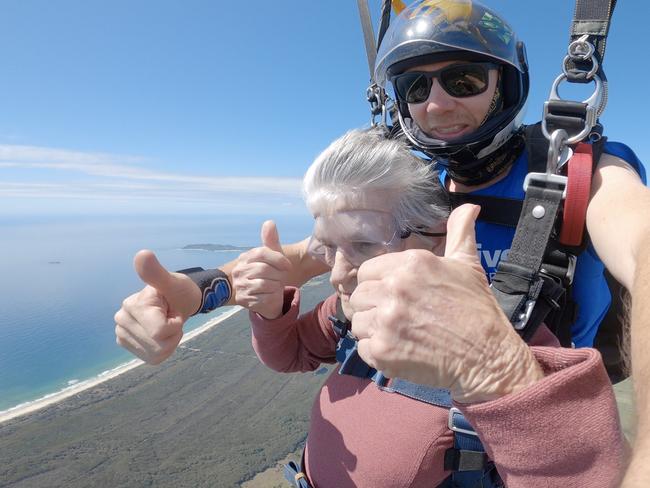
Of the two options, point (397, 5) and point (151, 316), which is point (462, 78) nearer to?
point (397, 5)

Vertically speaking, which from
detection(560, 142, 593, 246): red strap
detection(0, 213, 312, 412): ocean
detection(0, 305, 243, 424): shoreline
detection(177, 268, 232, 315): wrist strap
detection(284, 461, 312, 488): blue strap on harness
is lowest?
detection(0, 213, 312, 412): ocean

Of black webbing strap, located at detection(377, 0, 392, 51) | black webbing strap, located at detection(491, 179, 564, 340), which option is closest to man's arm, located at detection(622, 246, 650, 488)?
black webbing strap, located at detection(491, 179, 564, 340)

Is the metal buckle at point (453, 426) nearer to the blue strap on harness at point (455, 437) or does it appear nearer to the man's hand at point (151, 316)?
the blue strap on harness at point (455, 437)

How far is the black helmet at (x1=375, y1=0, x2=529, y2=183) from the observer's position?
56.6 inches

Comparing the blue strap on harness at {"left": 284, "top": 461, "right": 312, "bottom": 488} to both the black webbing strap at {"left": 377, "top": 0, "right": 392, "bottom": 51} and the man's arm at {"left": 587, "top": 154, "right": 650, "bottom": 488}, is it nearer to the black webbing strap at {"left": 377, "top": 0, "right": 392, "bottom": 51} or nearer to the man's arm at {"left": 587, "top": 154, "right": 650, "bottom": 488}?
the man's arm at {"left": 587, "top": 154, "right": 650, "bottom": 488}

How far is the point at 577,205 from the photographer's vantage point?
110 cm

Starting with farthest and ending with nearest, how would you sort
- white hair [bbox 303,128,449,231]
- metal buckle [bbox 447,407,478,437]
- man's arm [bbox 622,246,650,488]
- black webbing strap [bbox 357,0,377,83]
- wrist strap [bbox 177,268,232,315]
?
1. black webbing strap [bbox 357,0,377,83]
2. wrist strap [bbox 177,268,232,315]
3. white hair [bbox 303,128,449,231]
4. metal buckle [bbox 447,407,478,437]
5. man's arm [bbox 622,246,650,488]

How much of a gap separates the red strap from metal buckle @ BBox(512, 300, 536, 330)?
10.6 inches

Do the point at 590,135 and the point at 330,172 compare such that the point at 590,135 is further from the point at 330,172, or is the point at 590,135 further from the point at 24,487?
the point at 24,487

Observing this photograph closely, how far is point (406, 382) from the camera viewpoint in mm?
1352

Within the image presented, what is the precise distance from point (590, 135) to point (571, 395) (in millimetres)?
969

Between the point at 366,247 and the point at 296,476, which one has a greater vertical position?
the point at 366,247

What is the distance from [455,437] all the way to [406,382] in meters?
0.23

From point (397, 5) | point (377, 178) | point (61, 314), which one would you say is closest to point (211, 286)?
point (377, 178)
